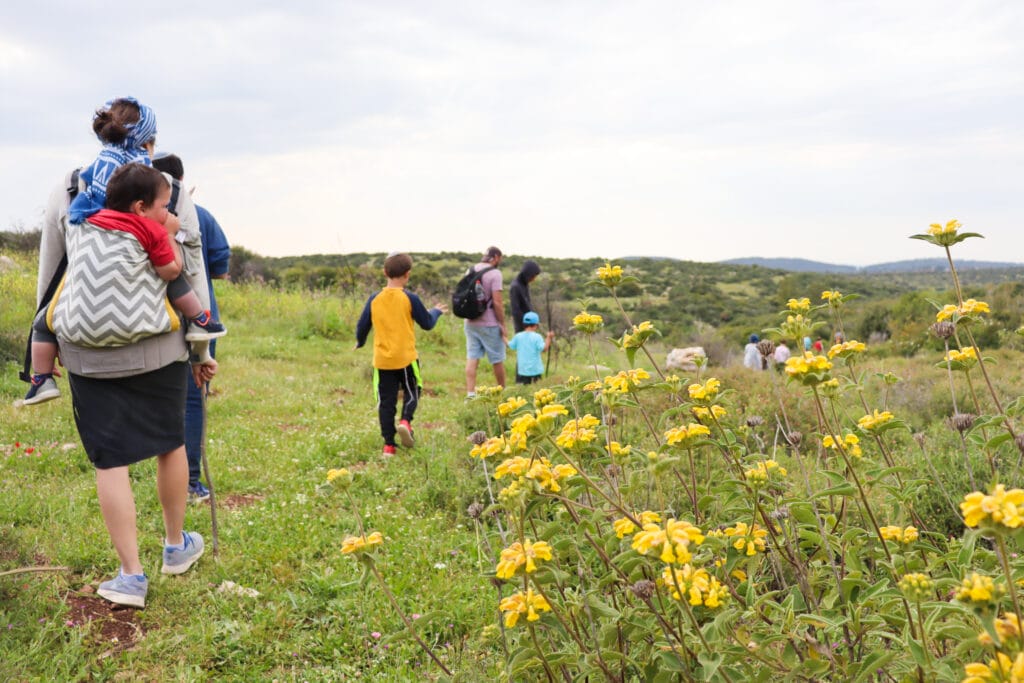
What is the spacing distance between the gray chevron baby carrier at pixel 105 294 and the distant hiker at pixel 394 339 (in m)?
2.34

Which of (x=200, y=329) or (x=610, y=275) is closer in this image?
(x=610, y=275)

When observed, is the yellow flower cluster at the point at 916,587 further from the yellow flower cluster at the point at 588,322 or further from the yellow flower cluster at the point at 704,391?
the yellow flower cluster at the point at 588,322

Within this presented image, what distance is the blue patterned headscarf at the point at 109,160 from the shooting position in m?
2.73

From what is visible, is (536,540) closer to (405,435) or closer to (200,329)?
(200,329)

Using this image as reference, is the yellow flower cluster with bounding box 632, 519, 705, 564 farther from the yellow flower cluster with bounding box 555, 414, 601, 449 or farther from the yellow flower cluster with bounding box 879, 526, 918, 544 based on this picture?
the yellow flower cluster with bounding box 879, 526, 918, 544

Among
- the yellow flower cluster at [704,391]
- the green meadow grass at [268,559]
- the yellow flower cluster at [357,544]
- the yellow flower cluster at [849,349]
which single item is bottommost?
the green meadow grass at [268,559]

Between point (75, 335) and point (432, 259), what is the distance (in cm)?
4359

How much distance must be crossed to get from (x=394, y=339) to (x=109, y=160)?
89.7 inches

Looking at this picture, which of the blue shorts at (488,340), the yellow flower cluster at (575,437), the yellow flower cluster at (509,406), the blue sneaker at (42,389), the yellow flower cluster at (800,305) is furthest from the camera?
the blue shorts at (488,340)

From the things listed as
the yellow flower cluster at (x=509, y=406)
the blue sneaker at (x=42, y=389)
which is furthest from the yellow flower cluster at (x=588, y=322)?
the blue sneaker at (x=42, y=389)

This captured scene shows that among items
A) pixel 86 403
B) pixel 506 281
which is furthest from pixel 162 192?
pixel 506 281

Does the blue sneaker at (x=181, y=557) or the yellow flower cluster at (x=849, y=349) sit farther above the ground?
the yellow flower cluster at (x=849, y=349)

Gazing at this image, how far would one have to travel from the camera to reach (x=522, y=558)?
1437 mm

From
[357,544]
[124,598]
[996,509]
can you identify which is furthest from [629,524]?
[124,598]
